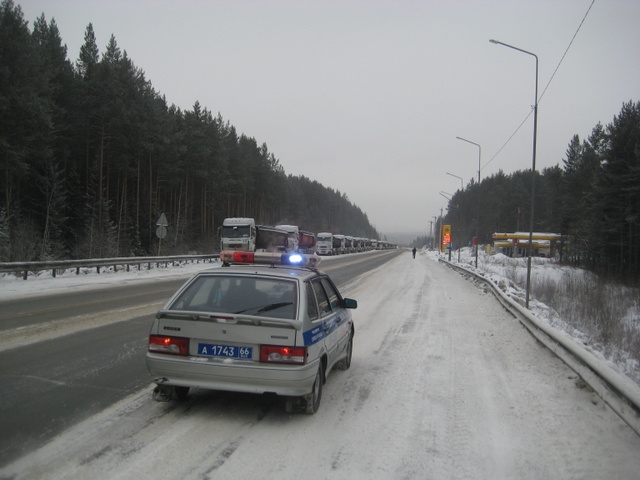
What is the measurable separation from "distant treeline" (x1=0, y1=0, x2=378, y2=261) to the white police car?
2027cm

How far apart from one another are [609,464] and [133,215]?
1859 inches

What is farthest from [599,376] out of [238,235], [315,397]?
[238,235]

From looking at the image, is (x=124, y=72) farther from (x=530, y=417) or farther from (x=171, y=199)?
(x=530, y=417)

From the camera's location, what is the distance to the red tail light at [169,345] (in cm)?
468

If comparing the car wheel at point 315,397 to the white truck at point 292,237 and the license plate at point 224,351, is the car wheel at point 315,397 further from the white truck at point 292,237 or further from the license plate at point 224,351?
the white truck at point 292,237

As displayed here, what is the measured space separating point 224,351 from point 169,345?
611 millimetres

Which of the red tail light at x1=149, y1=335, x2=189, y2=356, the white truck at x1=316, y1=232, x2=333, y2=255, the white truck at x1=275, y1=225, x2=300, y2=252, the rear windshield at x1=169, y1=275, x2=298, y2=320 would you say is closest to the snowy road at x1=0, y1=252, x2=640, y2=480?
the red tail light at x1=149, y1=335, x2=189, y2=356

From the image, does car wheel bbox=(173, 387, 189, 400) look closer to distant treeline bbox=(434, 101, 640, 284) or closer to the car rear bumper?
the car rear bumper

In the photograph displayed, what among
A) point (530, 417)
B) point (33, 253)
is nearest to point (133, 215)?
point (33, 253)

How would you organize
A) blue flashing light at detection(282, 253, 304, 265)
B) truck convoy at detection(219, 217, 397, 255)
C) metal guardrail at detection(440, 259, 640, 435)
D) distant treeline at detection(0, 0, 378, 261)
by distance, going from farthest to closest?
truck convoy at detection(219, 217, 397, 255), distant treeline at detection(0, 0, 378, 261), blue flashing light at detection(282, 253, 304, 265), metal guardrail at detection(440, 259, 640, 435)

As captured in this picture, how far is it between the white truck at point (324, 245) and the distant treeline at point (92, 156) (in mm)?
13512

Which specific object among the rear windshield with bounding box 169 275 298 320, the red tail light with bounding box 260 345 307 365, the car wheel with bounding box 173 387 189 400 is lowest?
the car wheel with bounding box 173 387 189 400

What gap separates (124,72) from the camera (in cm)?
4012

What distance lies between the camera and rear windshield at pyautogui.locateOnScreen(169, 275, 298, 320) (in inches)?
193
